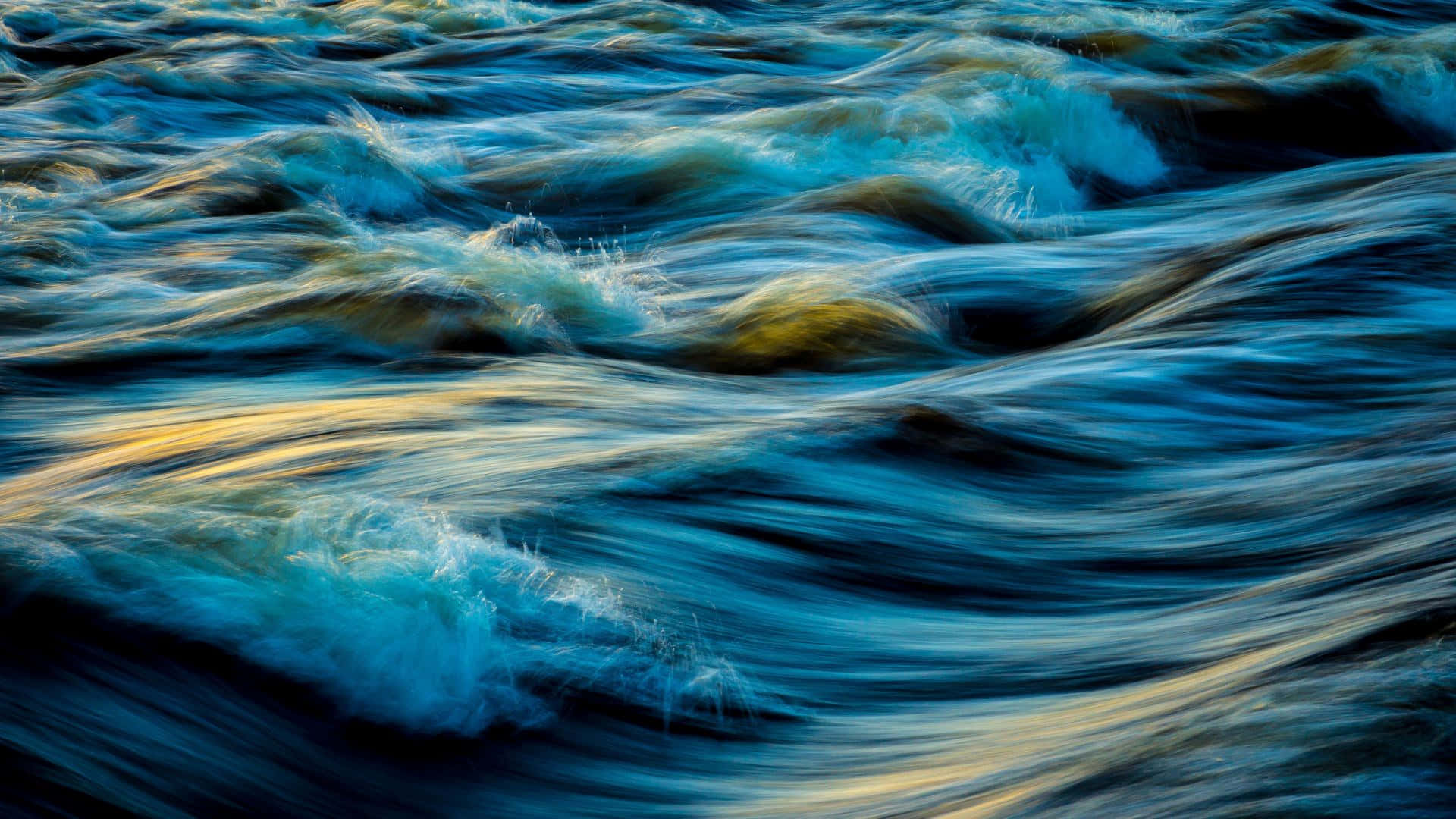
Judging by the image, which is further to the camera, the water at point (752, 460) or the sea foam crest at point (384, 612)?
the sea foam crest at point (384, 612)

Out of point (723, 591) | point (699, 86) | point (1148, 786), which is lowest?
point (723, 591)

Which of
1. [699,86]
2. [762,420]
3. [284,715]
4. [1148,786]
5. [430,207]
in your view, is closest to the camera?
[1148,786]

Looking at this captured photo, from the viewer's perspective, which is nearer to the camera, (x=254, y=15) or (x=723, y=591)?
(x=723, y=591)

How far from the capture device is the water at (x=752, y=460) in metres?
2.57

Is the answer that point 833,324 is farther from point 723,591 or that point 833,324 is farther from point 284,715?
point 284,715

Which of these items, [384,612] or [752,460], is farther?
[752,460]

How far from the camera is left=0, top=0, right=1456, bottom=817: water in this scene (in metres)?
2.57

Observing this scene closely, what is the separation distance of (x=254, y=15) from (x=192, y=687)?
54.1 feet

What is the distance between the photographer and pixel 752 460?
13.1 feet

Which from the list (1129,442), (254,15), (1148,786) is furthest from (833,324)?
(254,15)

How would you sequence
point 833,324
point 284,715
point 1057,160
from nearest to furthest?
1. point 284,715
2. point 833,324
3. point 1057,160

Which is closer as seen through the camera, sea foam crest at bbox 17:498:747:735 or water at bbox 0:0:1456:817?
water at bbox 0:0:1456:817

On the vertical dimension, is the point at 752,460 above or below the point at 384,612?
above

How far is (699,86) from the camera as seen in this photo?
1268 cm
